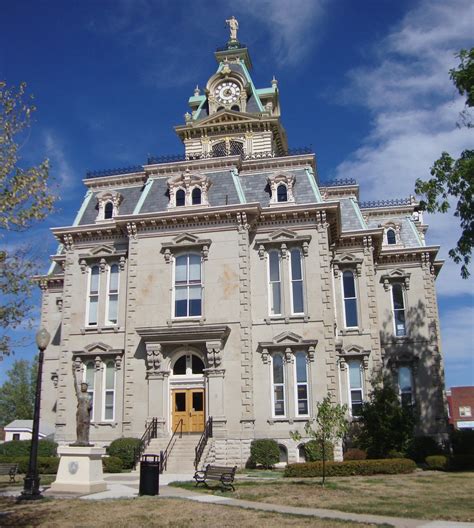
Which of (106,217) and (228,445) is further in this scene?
(106,217)

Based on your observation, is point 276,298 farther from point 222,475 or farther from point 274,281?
point 222,475

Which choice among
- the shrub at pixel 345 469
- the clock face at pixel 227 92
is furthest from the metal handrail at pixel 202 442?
the clock face at pixel 227 92

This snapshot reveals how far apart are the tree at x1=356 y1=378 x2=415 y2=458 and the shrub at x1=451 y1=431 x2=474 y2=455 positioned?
7207 mm

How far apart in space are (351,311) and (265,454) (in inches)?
437

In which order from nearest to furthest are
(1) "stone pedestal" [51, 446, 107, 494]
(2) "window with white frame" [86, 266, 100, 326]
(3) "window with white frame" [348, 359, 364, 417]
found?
(1) "stone pedestal" [51, 446, 107, 494]
(2) "window with white frame" [86, 266, 100, 326]
(3) "window with white frame" [348, 359, 364, 417]

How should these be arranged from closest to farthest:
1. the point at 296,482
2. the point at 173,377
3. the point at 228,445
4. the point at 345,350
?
the point at 296,482
the point at 228,445
the point at 173,377
the point at 345,350

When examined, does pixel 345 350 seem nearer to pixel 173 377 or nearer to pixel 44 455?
pixel 173 377

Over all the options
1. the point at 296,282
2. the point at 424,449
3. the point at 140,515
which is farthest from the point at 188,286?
the point at 140,515

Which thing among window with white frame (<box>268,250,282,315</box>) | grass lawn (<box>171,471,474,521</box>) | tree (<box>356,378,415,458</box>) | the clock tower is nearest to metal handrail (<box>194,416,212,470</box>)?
grass lawn (<box>171,471,474,521</box>)

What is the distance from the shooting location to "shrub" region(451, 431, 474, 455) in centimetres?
3573

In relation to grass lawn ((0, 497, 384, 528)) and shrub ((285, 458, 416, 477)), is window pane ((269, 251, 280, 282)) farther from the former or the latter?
grass lawn ((0, 497, 384, 528))

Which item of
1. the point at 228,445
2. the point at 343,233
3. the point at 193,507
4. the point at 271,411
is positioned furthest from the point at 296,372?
the point at 193,507

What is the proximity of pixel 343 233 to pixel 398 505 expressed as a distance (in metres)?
21.7

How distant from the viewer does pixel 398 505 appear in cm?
1639
